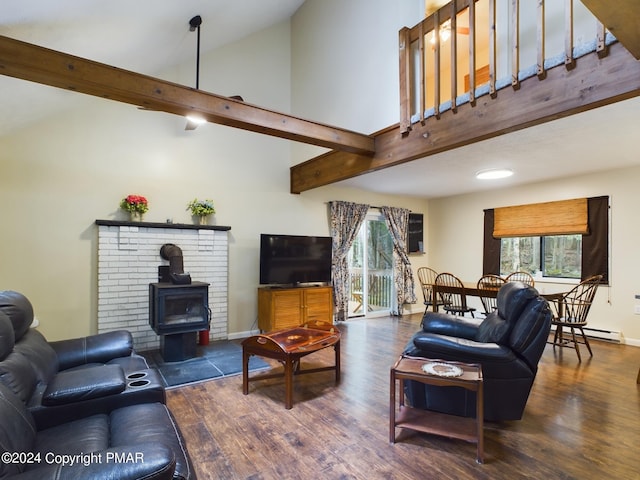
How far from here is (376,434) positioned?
7.70ft

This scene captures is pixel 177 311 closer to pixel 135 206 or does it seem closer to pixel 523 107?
pixel 135 206

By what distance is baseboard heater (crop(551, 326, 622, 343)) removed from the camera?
4607 mm

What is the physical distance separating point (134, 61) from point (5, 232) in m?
2.32

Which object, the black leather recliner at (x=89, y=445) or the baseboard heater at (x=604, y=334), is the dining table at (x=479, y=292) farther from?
the black leather recliner at (x=89, y=445)

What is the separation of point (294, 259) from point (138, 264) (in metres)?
2.11

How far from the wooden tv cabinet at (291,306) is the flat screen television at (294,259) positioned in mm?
163

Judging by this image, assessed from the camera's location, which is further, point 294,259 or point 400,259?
point 400,259

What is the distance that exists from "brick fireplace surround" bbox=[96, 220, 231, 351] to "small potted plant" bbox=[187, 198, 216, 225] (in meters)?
0.16

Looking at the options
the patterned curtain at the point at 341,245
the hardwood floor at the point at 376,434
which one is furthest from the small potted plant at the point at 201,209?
the hardwood floor at the point at 376,434

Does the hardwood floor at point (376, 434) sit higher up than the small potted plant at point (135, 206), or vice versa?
the small potted plant at point (135, 206)

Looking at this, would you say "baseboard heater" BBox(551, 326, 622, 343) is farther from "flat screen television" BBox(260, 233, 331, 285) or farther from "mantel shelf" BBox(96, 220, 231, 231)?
"mantel shelf" BBox(96, 220, 231, 231)

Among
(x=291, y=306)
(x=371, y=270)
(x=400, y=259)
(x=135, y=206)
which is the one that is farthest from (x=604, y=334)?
(x=135, y=206)

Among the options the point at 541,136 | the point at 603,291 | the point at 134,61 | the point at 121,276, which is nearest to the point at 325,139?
the point at 541,136

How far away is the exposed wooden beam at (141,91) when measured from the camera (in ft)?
7.11
